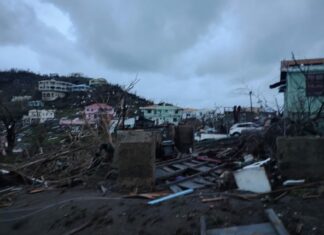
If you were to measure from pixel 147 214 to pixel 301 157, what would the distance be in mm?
3454

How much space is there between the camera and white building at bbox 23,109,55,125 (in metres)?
31.4

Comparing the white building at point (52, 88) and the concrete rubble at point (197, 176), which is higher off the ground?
Answer: the white building at point (52, 88)

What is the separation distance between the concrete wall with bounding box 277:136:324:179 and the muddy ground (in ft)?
3.43

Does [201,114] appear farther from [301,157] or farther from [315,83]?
[301,157]

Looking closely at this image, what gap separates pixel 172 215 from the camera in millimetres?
6758

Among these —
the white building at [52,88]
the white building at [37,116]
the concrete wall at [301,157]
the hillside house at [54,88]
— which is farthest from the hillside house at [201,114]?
the concrete wall at [301,157]

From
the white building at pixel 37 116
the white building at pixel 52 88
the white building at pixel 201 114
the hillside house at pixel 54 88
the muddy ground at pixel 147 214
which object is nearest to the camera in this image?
the muddy ground at pixel 147 214

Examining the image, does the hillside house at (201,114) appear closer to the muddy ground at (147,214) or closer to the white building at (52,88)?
the white building at (52,88)

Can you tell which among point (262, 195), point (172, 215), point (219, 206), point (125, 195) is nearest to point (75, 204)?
point (125, 195)

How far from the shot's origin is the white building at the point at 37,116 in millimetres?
31397

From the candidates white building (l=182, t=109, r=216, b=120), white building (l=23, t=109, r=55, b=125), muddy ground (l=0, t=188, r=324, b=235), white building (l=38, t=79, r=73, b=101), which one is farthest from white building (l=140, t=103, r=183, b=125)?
muddy ground (l=0, t=188, r=324, b=235)

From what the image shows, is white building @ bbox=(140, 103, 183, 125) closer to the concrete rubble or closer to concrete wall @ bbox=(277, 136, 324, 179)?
the concrete rubble

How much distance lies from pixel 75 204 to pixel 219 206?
3.27 m

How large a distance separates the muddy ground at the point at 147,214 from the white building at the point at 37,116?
2084 cm
